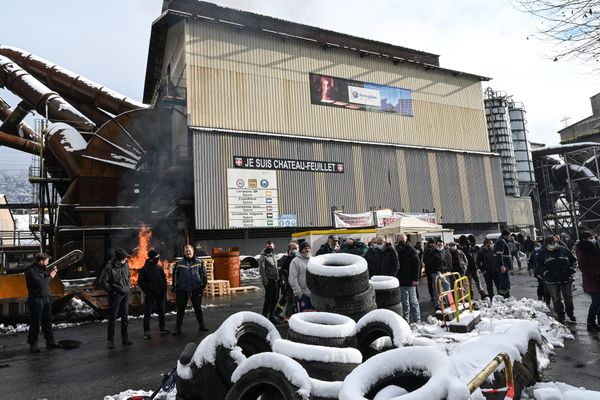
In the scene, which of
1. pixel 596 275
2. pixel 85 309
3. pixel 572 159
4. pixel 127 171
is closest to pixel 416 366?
pixel 596 275

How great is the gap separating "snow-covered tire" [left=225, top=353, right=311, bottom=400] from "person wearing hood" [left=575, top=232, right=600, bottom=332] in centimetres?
657

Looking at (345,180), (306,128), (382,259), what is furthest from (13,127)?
(382,259)

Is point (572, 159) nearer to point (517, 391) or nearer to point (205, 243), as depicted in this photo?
point (205, 243)

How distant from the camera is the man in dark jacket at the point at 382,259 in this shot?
8523 mm

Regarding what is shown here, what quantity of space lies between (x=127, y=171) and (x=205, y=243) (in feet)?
18.9

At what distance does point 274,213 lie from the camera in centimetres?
2325

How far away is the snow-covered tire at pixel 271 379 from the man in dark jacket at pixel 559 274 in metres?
6.88

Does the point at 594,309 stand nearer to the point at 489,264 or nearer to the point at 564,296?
the point at 564,296

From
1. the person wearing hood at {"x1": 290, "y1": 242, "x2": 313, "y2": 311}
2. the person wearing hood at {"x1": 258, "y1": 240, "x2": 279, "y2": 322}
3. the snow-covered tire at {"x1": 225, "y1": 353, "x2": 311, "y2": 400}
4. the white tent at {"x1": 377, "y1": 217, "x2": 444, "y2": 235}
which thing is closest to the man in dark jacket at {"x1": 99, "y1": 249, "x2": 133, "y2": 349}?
the person wearing hood at {"x1": 258, "y1": 240, "x2": 279, "y2": 322}

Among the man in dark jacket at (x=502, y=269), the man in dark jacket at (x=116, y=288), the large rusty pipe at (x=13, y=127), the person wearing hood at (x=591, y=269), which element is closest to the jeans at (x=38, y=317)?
the man in dark jacket at (x=116, y=288)

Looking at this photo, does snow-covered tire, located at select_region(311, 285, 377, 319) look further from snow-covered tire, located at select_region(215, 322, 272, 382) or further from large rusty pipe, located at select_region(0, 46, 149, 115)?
large rusty pipe, located at select_region(0, 46, 149, 115)

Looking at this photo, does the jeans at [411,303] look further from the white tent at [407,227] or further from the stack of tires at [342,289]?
the white tent at [407,227]

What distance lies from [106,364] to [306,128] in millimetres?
20993

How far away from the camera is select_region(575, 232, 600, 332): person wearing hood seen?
6852mm
